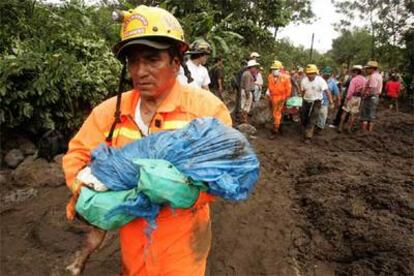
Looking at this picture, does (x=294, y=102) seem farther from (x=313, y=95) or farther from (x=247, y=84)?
(x=247, y=84)

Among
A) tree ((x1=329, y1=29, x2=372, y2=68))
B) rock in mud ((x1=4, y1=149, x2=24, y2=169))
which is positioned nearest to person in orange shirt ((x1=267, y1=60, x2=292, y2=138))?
rock in mud ((x1=4, y1=149, x2=24, y2=169))

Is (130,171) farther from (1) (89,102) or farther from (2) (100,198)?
(1) (89,102)

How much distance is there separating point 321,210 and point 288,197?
75 centimetres

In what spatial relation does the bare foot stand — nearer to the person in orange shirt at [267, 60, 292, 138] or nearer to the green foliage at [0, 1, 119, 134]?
the green foliage at [0, 1, 119, 134]

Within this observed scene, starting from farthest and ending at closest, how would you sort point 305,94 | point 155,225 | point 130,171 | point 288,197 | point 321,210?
point 305,94 → point 288,197 → point 321,210 → point 155,225 → point 130,171

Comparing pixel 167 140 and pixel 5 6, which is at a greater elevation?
pixel 5 6

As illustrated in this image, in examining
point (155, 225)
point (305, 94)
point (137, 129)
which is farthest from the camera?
point (305, 94)

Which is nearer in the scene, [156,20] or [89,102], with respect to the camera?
[156,20]

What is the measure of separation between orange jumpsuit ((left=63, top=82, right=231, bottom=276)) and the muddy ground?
140cm

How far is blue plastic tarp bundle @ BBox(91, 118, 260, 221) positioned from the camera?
5.00ft

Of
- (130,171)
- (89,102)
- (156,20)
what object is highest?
(156,20)

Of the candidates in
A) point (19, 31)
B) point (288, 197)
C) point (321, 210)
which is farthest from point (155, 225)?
point (19, 31)

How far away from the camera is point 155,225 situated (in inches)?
67.9

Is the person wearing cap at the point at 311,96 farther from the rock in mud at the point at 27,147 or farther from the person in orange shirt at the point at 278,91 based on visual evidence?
the rock in mud at the point at 27,147
